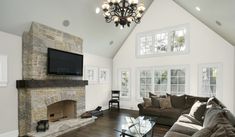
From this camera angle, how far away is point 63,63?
4.89 m

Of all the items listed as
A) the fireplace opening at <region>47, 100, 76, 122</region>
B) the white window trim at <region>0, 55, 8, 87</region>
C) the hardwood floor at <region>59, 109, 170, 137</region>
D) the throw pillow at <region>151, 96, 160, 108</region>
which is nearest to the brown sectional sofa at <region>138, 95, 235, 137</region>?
the throw pillow at <region>151, 96, 160, 108</region>

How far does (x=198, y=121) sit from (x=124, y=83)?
4533 mm

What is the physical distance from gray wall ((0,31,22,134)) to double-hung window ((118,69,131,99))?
4.69 meters

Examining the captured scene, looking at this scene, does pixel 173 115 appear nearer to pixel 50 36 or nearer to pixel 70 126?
pixel 70 126

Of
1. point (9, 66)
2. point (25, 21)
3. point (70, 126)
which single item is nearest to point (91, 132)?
point (70, 126)

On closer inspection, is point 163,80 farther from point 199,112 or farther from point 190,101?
point 199,112

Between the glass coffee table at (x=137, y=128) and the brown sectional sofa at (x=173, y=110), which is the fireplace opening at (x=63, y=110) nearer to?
the brown sectional sofa at (x=173, y=110)

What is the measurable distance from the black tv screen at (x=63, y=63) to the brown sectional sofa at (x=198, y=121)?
2684 mm

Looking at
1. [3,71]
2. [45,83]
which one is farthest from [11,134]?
[3,71]

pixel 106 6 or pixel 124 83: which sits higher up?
pixel 106 6

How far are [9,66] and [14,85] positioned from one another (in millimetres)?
502

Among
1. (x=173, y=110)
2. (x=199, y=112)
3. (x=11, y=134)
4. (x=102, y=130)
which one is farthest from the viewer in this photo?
(x=173, y=110)

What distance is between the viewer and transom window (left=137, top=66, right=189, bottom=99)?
6230mm

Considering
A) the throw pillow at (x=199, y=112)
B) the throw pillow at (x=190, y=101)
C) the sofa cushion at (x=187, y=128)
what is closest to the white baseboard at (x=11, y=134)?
the sofa cushion at (x=187, y=128)
